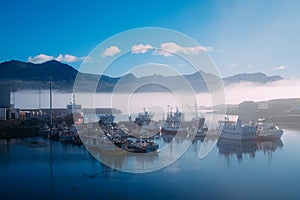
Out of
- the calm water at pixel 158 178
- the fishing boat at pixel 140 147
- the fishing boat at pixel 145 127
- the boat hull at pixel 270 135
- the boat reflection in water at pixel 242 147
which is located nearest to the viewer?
the calm water at pixel 158 178

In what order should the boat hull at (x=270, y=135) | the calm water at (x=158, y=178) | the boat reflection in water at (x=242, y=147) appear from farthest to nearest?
the boat hull at (x=270, y=135)
the boat reflection in water at (x=242, y=147)
the calm water at (x=158, y=178)

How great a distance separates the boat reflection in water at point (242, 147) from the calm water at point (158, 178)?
105 millimetres

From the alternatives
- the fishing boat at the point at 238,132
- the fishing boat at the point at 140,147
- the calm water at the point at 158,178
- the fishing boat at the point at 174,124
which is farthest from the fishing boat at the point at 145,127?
the calm water at the point at 158,178

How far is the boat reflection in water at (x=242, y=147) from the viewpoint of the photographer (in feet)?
26.7

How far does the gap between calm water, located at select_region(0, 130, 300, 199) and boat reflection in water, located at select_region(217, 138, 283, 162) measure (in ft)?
0.34

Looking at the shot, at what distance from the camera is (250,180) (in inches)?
205

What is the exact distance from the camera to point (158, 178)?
209 inches

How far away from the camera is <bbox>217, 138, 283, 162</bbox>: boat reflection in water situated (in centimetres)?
814

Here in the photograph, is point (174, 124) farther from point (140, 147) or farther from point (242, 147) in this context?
point (140, 147)

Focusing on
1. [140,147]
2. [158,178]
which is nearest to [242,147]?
[140,147]

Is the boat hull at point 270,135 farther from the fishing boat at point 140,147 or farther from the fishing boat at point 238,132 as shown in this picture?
the fishing boat at point 140,147

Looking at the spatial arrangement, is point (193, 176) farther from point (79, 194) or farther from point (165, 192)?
point (79, 194)

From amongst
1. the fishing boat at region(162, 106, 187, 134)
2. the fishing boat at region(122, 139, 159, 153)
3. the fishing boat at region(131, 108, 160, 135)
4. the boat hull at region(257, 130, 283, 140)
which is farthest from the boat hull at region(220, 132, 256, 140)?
the fishing boat at region(122, 139, 159, 153)

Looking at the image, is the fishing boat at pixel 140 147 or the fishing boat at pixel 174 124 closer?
the fishing boat at pixel 140 147
